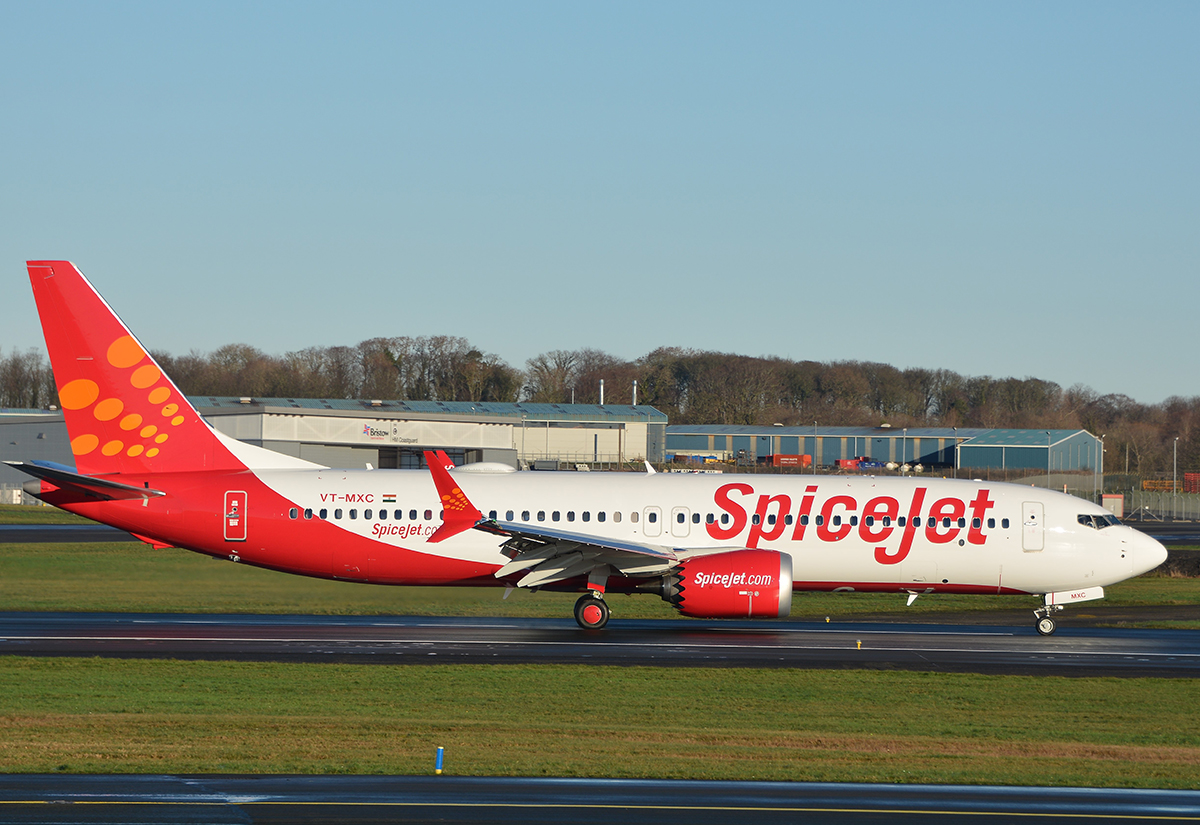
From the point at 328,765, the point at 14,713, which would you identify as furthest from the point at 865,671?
the point at 14,713

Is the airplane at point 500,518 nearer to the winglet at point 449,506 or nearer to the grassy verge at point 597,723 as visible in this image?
the winglet at point 449,506

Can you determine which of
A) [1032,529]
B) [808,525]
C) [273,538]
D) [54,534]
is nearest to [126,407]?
[273,538]

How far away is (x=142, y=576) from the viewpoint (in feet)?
96.1

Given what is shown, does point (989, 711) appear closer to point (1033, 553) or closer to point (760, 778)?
point (760, 778)

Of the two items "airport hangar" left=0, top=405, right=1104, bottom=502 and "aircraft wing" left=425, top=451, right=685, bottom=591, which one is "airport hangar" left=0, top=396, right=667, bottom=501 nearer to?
"airport hangar" left=0, top=405, right=1104, bottom=502

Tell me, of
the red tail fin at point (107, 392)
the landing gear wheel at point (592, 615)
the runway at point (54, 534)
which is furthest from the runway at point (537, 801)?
the runway at point (54, 534)

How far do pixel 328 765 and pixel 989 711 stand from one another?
10.5 meters

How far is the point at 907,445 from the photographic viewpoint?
122m

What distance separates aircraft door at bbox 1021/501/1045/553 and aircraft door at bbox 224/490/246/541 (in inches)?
724

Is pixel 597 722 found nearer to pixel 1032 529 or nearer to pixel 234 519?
pixel 234 519

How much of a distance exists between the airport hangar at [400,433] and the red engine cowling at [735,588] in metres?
53.4

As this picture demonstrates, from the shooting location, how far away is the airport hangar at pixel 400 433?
2987 inches

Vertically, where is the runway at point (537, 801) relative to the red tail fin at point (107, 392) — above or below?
below

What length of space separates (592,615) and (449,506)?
4144 mm
